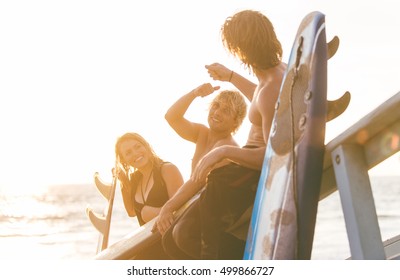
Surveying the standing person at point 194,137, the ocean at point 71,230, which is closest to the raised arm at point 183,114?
the standing person at point 194,137

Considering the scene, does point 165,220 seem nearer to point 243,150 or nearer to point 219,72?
point 243,150

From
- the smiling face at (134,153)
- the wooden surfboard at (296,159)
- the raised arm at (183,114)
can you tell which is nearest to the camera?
the wooden surfboard at (296,159)

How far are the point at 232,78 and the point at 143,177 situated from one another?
886mm

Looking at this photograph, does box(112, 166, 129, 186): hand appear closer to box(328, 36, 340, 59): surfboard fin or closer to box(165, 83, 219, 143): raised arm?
box(165, 83, 219, 143): raised arm

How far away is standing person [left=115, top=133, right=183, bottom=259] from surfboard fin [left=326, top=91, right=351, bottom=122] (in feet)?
4.45

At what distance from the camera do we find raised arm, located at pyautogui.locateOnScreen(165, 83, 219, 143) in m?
2.97

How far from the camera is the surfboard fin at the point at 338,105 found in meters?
2.16

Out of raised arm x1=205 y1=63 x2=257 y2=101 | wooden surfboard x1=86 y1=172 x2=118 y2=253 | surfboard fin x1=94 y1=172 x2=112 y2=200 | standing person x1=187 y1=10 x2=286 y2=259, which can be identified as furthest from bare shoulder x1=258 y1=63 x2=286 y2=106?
surfboard fin x1=94 y1=172 x2=112 y2=200

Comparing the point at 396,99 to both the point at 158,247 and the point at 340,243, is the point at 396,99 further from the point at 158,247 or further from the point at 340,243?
the point at 340,243

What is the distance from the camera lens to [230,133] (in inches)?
124

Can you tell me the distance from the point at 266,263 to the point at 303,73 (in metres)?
0.65

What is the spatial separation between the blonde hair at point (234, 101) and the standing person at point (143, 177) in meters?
0.55

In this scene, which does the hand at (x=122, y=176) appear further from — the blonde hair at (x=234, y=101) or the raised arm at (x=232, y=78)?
the raised arm at (x=232, y=78)

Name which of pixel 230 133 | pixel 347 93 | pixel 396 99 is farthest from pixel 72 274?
pixel 396 99
